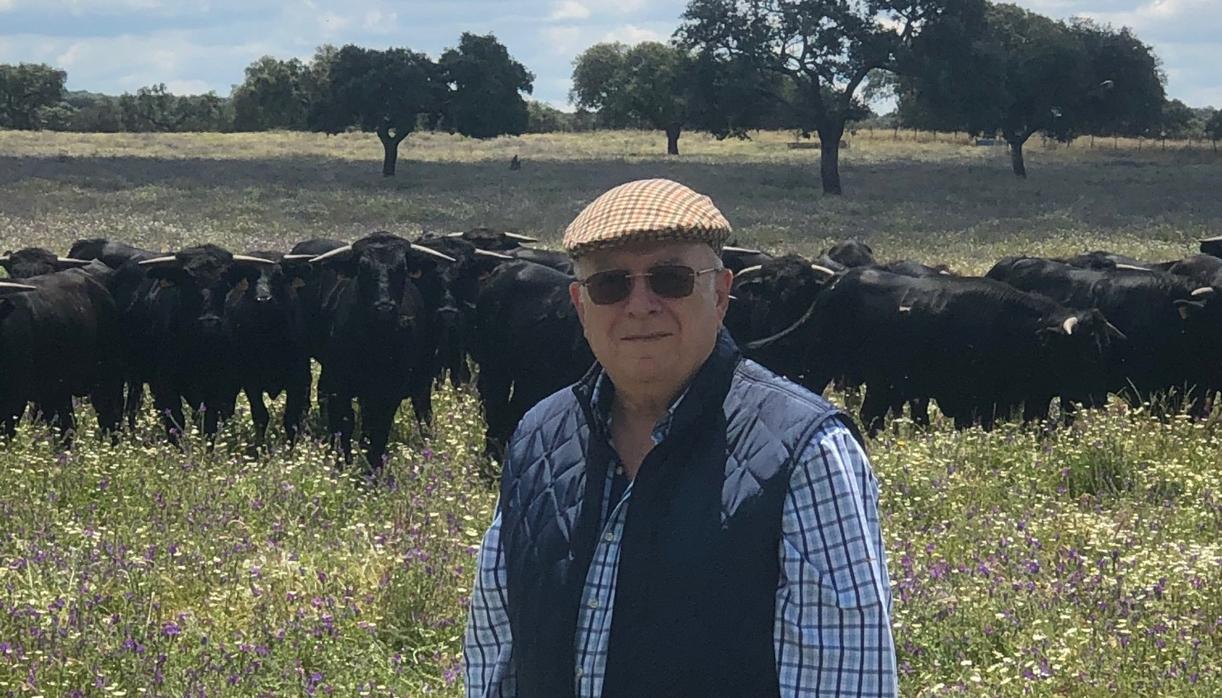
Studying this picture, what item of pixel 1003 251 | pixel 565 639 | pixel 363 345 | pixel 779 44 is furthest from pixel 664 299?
pixel 779 44

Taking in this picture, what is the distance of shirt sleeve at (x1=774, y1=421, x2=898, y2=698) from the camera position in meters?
2.61

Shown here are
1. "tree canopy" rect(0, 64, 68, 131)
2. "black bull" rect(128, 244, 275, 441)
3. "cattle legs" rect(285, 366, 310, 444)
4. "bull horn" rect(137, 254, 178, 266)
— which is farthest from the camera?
"tree canopy" rect(0, 64, 68, 131)

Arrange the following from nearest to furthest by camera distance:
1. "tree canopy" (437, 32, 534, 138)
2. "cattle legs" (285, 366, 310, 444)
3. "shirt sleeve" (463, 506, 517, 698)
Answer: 1. "shirt sleeve" (463, 506, 517, 698)
2. "cattle legs" (285, 366, 310, 444)
3. "tree canopy" (437, 32, 534, 138)

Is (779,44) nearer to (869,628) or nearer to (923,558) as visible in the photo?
(923,558)

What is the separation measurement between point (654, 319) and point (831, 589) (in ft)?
2.29

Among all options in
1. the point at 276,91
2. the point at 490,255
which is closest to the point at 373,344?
the point at 490,255

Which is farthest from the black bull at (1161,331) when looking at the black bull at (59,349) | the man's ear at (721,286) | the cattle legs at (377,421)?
the man's ear at (721,286)

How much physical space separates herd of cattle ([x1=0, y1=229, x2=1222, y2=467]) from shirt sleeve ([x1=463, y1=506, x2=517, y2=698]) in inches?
305

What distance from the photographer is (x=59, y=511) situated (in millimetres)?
8062

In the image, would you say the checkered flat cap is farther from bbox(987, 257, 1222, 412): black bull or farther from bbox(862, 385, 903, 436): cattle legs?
bbox(987, 257, 1222, 412): black bull

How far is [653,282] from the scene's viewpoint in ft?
9.41

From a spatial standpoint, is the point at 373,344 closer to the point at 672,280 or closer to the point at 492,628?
the point at 492,628

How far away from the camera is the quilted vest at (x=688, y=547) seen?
267 centimetres

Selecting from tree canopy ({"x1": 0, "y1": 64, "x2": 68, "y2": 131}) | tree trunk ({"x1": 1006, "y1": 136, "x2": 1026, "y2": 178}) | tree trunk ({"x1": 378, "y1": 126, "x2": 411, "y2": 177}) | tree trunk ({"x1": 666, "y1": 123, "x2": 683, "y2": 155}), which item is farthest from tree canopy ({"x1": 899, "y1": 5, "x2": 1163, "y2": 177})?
tree canopy ({"x1": 0, "y1": 64, "x2": 68, "y2": 131})
